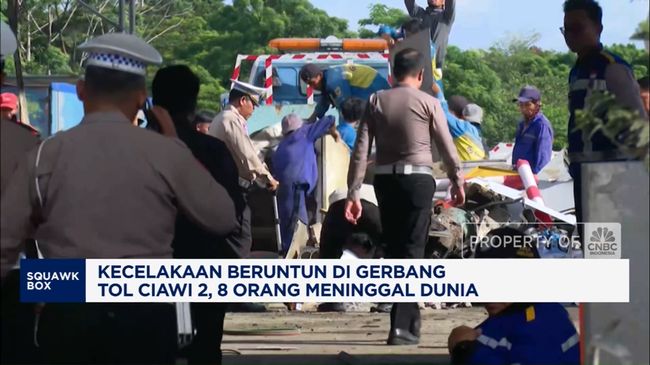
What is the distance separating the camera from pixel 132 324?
561 cm

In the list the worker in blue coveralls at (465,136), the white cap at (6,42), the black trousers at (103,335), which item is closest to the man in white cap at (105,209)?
the black trousers at (103,335)

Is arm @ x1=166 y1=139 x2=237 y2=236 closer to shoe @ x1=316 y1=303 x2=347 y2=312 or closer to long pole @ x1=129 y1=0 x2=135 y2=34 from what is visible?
long pole @ x1=129 y1=0 x2=135 y2=34

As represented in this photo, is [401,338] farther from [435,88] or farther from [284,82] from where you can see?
[284,82]

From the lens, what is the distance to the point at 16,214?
→ 18.4 feet

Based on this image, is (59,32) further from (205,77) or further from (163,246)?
(163,246)

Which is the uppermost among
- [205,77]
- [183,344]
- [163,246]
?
[205,77]

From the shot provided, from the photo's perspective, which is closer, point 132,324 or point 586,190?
point 132,324

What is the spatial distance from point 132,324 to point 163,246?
32 centimetres

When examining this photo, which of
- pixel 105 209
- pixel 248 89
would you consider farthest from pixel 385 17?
pixel 105 209

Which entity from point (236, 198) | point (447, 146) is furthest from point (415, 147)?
point (236, 198)

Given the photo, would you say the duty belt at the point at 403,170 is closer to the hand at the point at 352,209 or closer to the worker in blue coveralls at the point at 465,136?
the hand at the point at 352,209

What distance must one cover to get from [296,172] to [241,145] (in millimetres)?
1148

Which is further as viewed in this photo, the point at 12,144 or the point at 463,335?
the point at 463,335

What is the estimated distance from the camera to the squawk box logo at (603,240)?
21.5 feet
